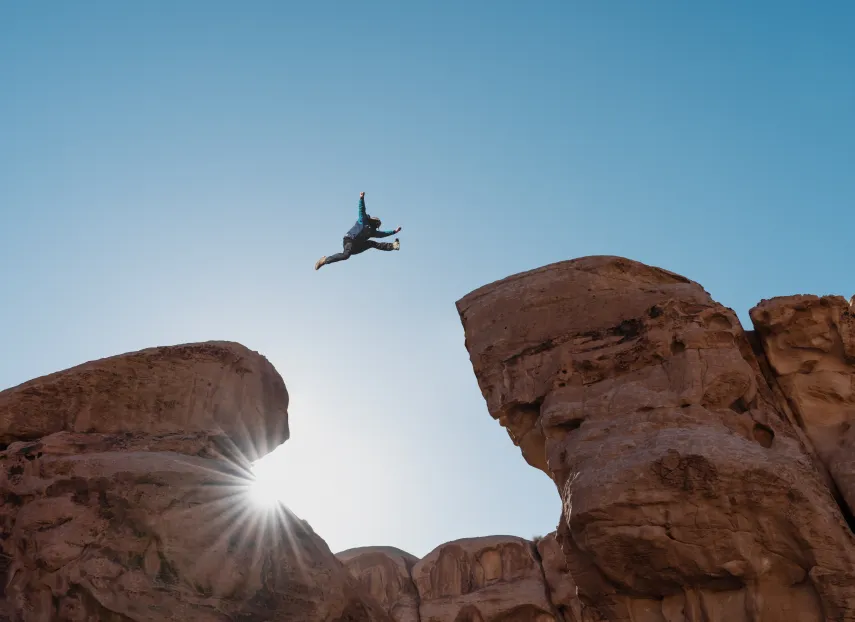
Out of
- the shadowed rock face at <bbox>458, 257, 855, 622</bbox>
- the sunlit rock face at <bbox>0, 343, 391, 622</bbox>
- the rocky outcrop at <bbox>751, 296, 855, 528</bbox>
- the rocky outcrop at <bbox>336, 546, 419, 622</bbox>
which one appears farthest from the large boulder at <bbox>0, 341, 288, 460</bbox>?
the rocky outcrop at <bbox>336, 546, 419, 622</bbox>

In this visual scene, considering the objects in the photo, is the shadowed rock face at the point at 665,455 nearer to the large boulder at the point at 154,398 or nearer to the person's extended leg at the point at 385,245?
the large boulder at the point at 154,398

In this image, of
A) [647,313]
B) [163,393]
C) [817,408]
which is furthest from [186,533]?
[817,408]

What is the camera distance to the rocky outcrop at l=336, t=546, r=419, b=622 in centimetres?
2720

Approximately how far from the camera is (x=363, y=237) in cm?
2503

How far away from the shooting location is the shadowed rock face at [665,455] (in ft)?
33.5

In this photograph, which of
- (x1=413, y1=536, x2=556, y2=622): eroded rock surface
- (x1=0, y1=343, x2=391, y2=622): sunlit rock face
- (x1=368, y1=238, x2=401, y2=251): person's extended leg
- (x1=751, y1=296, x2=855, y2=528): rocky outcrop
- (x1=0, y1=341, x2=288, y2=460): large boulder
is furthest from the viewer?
(x1=413, y1=536, x2=556, y2=622): eroded rock surface

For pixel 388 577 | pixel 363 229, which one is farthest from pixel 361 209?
pixel 388 577

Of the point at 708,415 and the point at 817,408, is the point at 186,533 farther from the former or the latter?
the point at 817,408

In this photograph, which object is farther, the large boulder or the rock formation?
the rock formation

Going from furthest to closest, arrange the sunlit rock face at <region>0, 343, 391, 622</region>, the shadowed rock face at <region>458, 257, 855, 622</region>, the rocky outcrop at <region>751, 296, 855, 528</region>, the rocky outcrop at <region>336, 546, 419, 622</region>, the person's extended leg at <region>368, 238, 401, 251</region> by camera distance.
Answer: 1. the rocky outcrop at <region>336, 546, 419, 622</region>
2. the person's extended leg at <region>368, 238, 401, 251</region>
3. the rocky outcrop at <region>751, 296, 855, 528</region>
4. the shadowed rock face at <region>458, 257, 855, 622</region>
5. the sunlit rock face at <region>0, 343, 391, 622</region>

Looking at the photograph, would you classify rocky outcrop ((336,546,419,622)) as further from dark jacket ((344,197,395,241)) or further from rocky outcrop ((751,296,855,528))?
rocky outcrop ((751,296,855,528))

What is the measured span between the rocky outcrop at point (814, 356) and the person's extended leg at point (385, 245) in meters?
13.2

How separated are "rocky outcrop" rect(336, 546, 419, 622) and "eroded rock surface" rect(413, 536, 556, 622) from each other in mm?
353

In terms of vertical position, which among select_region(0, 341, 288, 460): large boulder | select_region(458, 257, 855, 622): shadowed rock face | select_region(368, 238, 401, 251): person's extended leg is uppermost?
select_region(368, 238, 401, 251): person's extended leg
